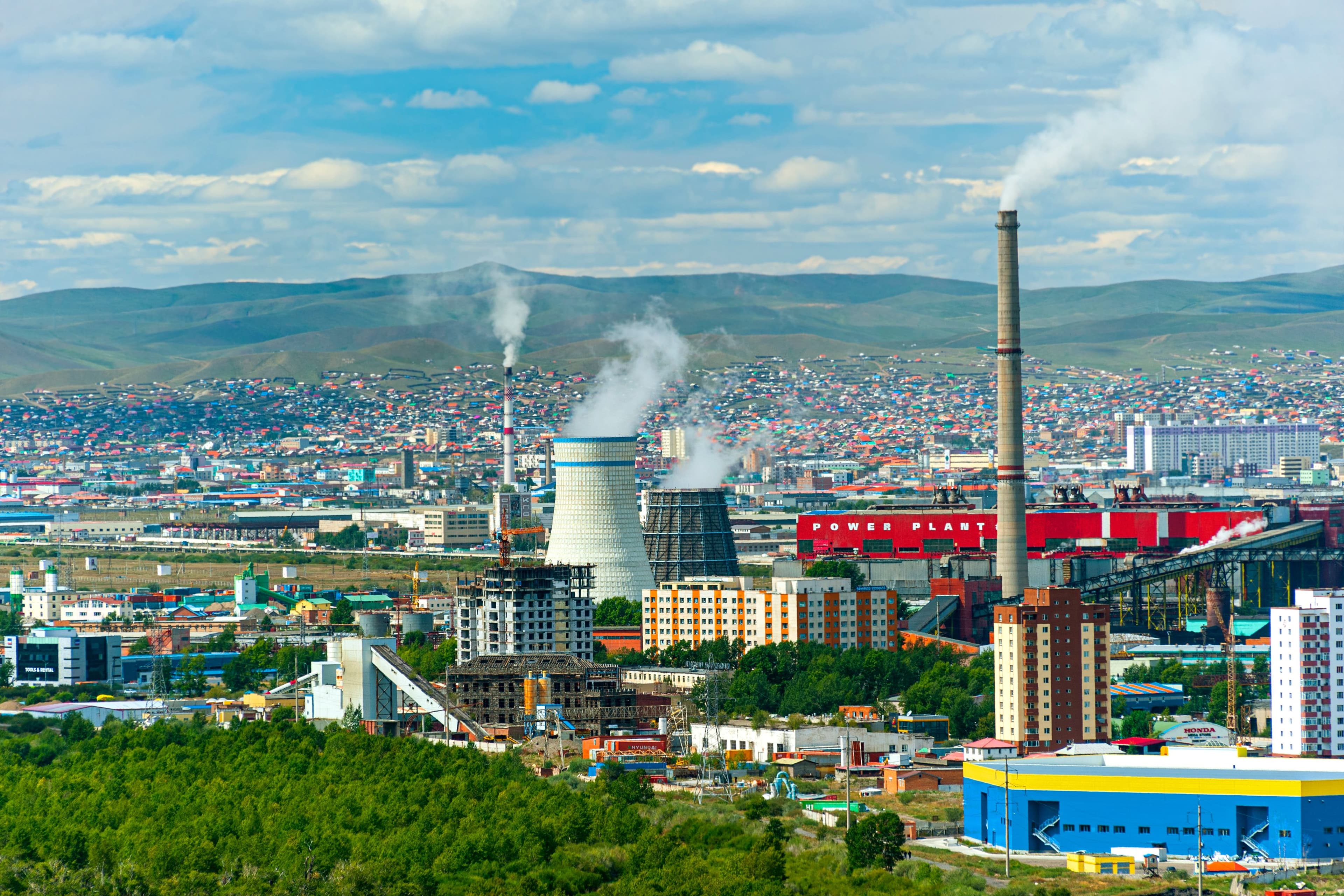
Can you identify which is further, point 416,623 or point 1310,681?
point 416,623

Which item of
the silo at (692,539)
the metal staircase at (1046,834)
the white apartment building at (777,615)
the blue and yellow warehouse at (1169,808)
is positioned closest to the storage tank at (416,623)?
the white apartment building at (777,615)

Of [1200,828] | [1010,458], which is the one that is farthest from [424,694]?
[1010,458]

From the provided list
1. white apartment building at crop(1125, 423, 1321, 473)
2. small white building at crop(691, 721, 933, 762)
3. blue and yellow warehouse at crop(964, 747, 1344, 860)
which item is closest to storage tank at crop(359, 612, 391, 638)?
small white building at crop(691, 721, 933, 762)

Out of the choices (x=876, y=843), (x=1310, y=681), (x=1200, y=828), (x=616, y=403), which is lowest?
(x=1200, y=828)

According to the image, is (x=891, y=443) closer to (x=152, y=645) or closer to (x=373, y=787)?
(x=152, y=645)

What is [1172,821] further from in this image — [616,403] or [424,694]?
[616,403]

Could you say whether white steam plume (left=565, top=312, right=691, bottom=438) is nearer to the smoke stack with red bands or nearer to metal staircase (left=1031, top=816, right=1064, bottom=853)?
the smoke stack with red bands

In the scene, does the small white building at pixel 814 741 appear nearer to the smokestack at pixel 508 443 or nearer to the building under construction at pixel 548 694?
the building under construction at pixel 548 694
